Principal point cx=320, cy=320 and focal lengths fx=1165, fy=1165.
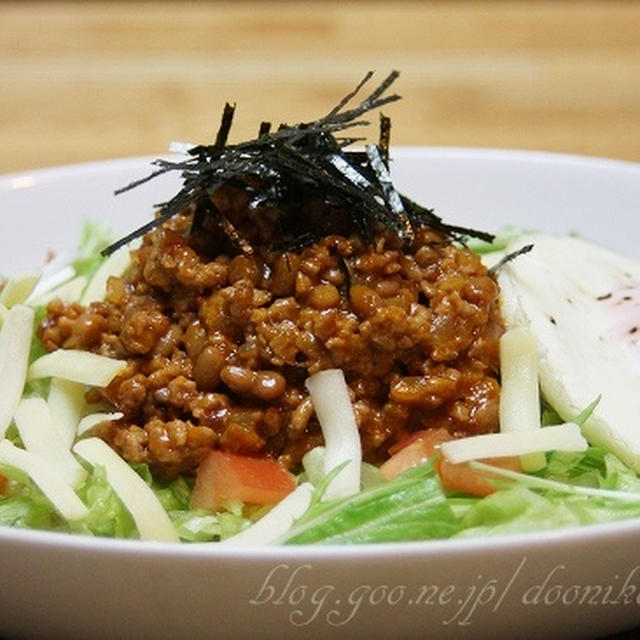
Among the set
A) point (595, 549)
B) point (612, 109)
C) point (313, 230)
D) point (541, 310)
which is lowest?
point (595, 549)

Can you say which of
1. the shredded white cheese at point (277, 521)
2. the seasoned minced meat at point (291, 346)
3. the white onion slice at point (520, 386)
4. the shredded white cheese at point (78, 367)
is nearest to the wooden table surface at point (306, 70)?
the shredded white cheese at point (78, 367)

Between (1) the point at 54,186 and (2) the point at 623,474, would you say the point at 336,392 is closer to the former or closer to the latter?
(2) the point at 623,474

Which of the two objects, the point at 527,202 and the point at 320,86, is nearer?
the point at 527,202

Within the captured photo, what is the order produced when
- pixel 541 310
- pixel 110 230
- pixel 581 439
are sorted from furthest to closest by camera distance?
pixel 110 230
pixel 541 310
pixel 581 439

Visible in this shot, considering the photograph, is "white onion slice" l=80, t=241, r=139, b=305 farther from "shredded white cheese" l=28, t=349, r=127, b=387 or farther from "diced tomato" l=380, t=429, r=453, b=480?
"diced tomato" l=380, t=429, r=453, b=480

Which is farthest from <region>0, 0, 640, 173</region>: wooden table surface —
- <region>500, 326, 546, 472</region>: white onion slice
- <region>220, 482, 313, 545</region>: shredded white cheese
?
<region>220, 482, 313, 545</region>: shredded white cheese

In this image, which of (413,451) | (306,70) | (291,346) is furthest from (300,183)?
(306,70)

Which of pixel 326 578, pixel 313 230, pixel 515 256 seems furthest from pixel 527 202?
pixel 326 578

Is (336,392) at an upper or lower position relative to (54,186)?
lower
